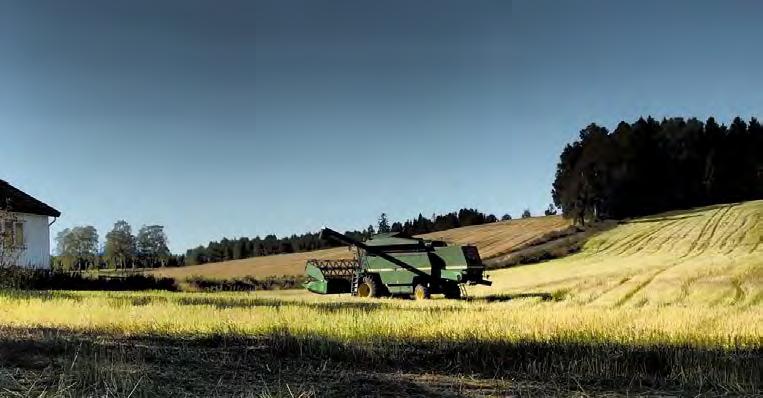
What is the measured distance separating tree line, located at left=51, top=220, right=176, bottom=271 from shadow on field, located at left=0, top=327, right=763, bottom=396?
68.7m

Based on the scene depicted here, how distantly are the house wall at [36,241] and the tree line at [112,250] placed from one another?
40.3 meters

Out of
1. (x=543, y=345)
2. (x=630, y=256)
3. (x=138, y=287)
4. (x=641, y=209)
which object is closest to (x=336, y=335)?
(x=543, y=345)

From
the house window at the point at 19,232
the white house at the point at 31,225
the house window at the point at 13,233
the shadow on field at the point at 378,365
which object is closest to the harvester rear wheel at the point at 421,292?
the house window at the point at 13,233

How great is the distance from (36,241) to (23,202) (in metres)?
1.89

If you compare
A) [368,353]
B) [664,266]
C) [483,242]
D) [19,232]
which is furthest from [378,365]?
[483,242]

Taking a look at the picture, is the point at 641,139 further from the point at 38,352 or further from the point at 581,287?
the point at 38,352

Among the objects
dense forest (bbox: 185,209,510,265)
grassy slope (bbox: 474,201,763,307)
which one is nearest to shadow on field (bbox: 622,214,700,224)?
grassy slope (bbox: 474,201,763,307)

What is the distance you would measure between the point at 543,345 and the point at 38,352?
550 centimetres

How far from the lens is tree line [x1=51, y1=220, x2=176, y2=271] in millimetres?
75000

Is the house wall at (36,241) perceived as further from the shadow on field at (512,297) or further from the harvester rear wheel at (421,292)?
the shadow on field at (512,297)

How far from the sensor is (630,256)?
3722cm

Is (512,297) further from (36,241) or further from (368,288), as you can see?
(36,241)

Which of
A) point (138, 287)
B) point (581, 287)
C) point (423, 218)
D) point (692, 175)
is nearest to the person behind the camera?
point (581, 287)

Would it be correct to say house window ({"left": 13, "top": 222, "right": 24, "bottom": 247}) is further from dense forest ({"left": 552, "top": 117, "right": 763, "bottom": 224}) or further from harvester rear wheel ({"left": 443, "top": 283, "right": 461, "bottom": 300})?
dense forest ({"left": 552, "top": 117, "right": 763, "bottom": 224})
